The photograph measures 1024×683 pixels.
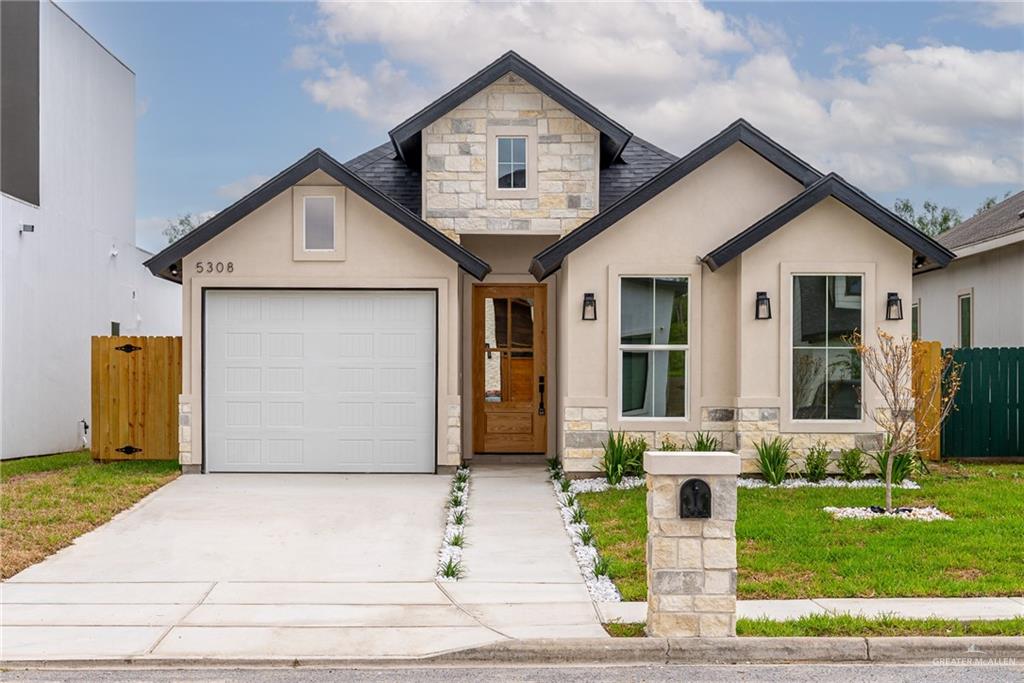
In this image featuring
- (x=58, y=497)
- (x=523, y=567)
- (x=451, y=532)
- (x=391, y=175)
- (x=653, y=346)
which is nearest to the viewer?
(x=523, y=567)

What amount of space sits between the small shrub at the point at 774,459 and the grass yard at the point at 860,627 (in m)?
5.51

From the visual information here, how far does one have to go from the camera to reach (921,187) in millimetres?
41719

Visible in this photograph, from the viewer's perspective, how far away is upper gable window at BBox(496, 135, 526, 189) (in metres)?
14.9

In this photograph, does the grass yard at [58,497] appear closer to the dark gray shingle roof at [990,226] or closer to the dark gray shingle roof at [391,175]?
the dark gray shingle roof at [391,175]

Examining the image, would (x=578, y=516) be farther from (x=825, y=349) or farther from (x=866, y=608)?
(x=825, y=349)

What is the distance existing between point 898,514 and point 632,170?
7638mm

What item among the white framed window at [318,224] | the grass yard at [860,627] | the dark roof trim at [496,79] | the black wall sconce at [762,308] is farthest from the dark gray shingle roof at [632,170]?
the grass yard at [860,627]

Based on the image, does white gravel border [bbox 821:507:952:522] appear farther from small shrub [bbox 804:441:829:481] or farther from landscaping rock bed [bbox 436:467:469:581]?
landscaping rock bed [bbox 436:467:469:581]

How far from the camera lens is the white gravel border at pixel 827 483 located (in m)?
12.3

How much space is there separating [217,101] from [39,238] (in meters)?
8.68

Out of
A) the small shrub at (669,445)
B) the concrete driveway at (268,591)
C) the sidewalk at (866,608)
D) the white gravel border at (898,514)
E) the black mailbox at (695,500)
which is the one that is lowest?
the concrete driveway at (268,591)

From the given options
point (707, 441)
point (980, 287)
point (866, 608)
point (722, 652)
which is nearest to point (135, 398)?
point (707, 441)

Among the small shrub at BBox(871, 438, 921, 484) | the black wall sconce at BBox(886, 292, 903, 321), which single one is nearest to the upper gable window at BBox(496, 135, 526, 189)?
the black wall sconce at BBox(886, 292, 903, 321)

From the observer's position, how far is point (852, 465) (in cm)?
1261
